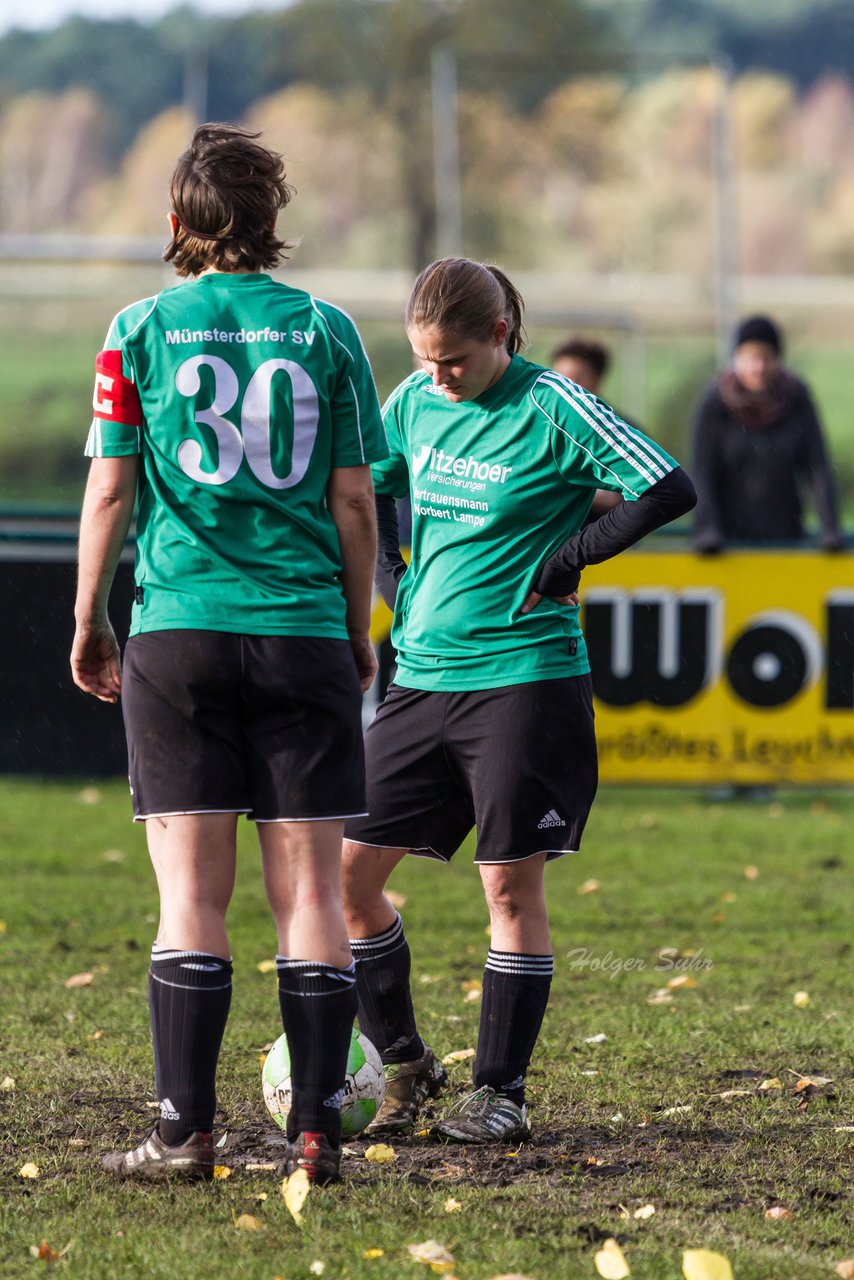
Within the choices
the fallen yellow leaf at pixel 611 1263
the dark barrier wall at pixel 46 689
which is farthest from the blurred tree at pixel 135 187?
the fallen yellow leaf at pixel 611 1263

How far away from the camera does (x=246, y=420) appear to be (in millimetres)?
3611

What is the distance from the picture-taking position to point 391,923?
4441 mm

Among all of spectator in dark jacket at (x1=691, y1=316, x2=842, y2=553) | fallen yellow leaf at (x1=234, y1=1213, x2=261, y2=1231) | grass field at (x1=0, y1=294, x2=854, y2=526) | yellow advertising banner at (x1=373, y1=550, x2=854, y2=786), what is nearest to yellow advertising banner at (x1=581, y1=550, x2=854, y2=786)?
yellow advertising banner at (x1=373, y1=550, x2=854, y2=786)

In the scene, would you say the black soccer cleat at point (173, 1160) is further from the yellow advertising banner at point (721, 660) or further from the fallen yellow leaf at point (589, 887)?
the yellow advertising banner at point (721, 660)

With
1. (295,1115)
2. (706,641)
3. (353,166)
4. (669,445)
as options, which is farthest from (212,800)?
(353,166)

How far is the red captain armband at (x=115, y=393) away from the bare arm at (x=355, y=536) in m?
0.45

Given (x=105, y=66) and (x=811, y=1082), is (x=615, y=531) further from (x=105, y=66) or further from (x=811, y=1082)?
(x=105, y=66)

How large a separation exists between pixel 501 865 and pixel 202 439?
51.4 inches

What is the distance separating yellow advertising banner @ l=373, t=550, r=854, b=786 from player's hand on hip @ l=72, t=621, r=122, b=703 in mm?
5909

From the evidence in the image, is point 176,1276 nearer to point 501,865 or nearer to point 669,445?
point 501,865

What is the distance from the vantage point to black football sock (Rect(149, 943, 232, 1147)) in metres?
3.66

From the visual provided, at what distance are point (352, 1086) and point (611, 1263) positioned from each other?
969mm

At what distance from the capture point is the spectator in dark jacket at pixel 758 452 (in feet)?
33.6

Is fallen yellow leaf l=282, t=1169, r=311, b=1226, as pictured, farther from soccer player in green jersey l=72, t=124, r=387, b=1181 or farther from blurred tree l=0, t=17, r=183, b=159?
blurred tree l=0, t=17, r=183, b=159
